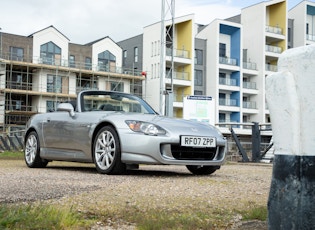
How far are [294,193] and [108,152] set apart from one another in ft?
16.7

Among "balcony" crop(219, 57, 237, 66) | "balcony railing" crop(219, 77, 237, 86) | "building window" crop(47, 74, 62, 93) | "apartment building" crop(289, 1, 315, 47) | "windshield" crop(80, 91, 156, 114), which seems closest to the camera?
"windshield" crop(80, 91, 156, 114)

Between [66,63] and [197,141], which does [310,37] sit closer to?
[66,63]

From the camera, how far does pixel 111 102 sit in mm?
8023

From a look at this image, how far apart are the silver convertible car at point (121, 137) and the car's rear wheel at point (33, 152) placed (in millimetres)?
119

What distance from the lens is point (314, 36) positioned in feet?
229

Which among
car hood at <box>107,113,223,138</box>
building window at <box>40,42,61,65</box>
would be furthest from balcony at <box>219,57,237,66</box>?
car hood at <box>107,113,223,138</box>

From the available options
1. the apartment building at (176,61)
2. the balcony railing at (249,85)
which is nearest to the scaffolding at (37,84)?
the apartment building at (176,61)

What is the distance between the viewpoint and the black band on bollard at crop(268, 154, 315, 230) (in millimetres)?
1854

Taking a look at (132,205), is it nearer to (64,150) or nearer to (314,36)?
(64,150)

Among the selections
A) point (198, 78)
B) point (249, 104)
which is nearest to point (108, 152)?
point (198, 78)

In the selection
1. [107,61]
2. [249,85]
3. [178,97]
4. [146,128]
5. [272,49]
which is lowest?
[146,128]

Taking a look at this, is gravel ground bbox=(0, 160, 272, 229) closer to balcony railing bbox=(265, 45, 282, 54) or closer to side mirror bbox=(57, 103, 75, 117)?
side mirror bbox=(57, 103, 75, 117)

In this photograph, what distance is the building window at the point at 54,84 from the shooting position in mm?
53531

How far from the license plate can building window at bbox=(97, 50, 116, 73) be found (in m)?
50.7
